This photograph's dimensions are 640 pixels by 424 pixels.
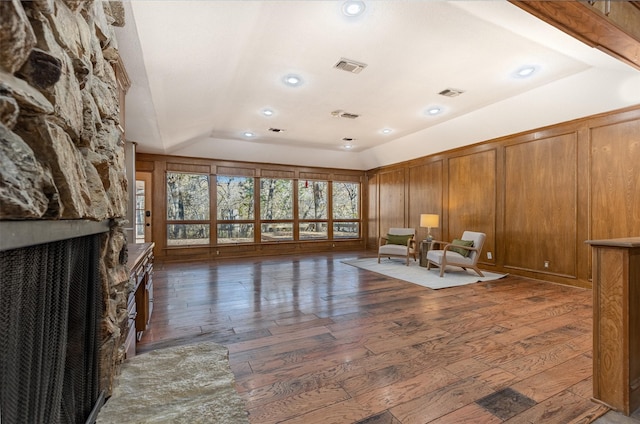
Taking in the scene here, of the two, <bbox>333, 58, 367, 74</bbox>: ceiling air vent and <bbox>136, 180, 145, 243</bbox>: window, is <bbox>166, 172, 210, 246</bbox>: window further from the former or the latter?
<bbox>333, 58, 367, 74</bbox>: ceiling air vent

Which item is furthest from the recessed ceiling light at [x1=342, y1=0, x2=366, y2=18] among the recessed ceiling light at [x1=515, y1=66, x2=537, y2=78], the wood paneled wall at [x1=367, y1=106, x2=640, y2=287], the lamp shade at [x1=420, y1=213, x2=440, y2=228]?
the lamp shade at [x1=420, y1=213, x2=440, y2=228]

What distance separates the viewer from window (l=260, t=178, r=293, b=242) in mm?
8234

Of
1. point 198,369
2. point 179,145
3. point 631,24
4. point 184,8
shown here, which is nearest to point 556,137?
point 631,24

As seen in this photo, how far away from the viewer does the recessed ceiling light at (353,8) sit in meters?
2.41

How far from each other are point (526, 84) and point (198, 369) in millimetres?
5176

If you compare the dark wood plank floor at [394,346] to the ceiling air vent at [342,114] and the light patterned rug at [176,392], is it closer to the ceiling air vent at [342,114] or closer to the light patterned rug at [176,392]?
the light patterned rug at [176,392]

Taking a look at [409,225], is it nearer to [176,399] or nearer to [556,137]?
[556,137]

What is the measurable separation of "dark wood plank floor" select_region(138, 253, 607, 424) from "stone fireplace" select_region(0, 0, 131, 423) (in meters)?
1.14

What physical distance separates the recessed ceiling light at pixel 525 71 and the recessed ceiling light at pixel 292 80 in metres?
2.79

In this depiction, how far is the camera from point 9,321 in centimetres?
77

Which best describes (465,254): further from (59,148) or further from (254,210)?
(59,148)

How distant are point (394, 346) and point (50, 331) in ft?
7.61

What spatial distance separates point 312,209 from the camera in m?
8.95

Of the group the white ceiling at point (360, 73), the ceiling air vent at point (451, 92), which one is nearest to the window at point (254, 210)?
the white ceiling at point (360, 73)
